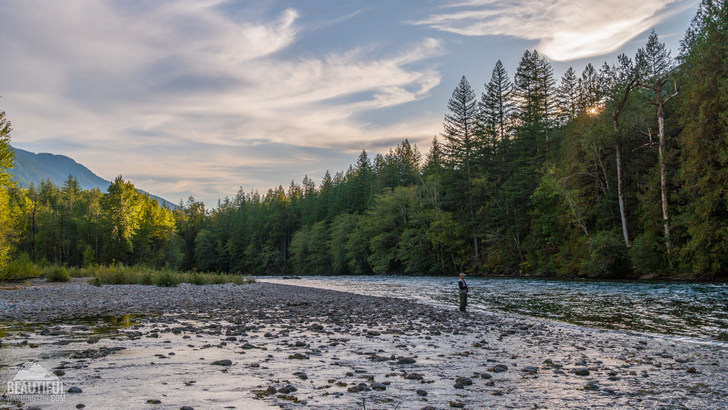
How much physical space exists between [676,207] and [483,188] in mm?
27977

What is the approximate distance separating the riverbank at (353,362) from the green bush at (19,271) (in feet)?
71.9

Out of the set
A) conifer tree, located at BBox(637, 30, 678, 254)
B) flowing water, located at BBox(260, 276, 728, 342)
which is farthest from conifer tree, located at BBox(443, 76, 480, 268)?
flowing water, located at BBox(260, 276, 728, 342)

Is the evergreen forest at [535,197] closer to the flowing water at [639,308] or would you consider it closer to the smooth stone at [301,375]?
the flowing water at [639,308]

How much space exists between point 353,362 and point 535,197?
153 ft

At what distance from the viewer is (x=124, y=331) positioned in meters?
11.1

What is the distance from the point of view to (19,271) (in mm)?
32531

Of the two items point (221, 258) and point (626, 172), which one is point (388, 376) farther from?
point (221, 258)

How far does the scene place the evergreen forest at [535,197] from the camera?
103 feet

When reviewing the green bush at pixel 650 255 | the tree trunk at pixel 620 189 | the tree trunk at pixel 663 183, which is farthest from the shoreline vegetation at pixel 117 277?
the tree trunk at pixel 663 183

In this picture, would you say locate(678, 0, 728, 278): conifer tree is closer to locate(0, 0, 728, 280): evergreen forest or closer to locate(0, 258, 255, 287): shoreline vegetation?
locate(0, 0, 728, 280): evergreen forest

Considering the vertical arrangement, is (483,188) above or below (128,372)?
above

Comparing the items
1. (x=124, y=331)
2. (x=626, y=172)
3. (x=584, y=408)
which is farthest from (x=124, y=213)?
(x=584, y=408)

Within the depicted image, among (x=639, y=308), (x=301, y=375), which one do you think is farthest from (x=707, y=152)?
(x=301, y=375)

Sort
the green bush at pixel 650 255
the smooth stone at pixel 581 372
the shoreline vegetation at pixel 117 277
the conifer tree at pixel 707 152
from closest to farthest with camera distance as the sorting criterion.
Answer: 1. the smooth stone at pixel 581 372
2. the conifer tree at pixel 707 152
3. the shoreline vegetation at pixel 117 277
4. the green bush at pixel 650 255
